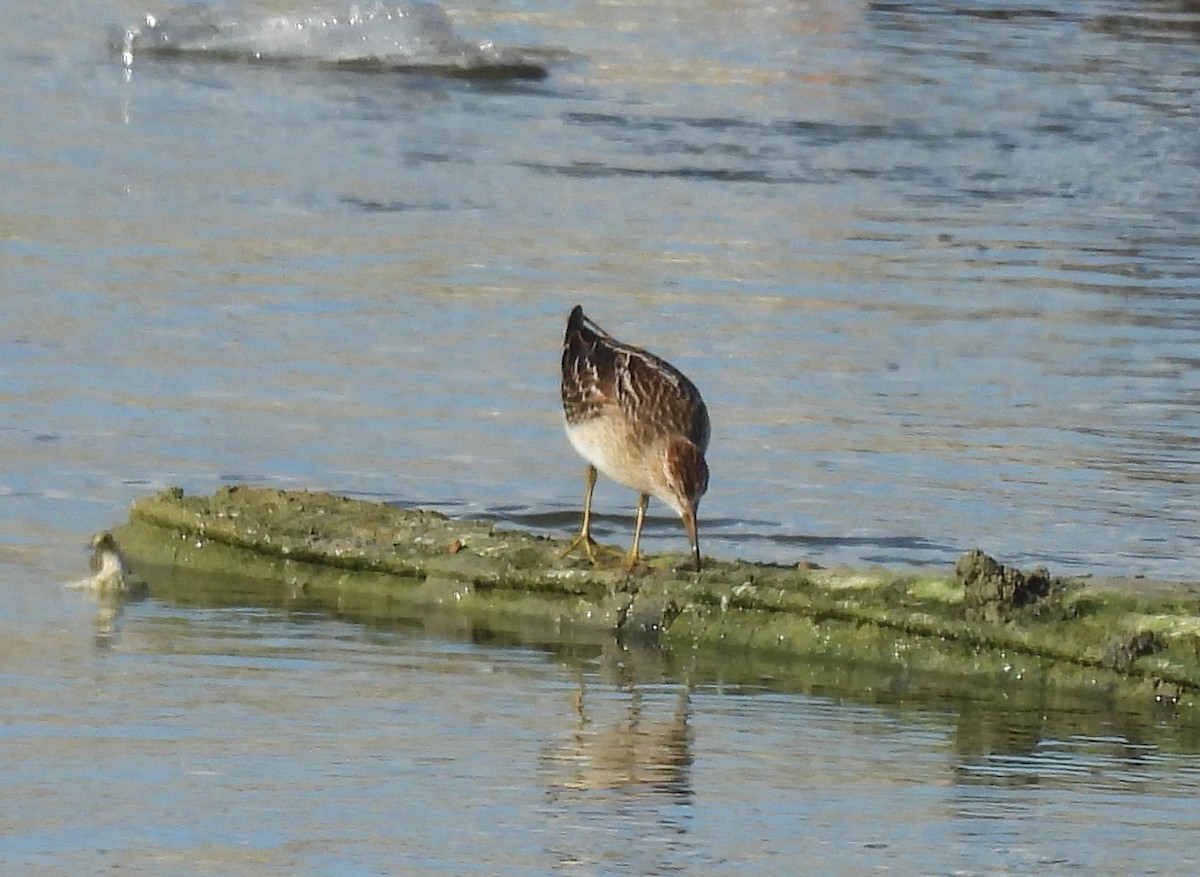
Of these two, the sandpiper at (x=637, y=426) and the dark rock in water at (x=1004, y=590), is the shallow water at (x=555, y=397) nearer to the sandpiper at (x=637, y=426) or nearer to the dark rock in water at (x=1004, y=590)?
the dark rock in water at (x=1004, y=590)

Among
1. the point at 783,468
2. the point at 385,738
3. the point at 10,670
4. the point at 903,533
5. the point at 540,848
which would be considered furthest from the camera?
the point at 783,468

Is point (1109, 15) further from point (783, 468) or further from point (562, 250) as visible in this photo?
point (783, 468)

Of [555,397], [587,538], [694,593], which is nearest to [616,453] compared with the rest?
[587,538]

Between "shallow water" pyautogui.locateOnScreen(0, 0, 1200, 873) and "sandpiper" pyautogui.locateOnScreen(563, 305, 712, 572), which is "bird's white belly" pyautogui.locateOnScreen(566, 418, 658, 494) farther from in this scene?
"shallow water" pyautogui.locateOnScreen(0, 0, 1200, 873)

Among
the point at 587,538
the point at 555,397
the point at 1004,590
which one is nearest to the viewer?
the point at 1004,590

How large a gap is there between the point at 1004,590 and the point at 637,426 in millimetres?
1441

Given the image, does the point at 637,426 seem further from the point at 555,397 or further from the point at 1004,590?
the point at 555,397

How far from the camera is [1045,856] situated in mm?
5672

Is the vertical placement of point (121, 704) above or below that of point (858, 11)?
below

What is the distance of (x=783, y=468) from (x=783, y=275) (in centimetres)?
444

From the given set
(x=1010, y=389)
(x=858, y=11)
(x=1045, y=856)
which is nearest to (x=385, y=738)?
(x=1045, y=856)

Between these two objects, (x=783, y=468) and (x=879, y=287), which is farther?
(x=879, y=287)

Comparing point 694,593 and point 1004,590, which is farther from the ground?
point 1004,590

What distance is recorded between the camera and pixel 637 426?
27.2ft
